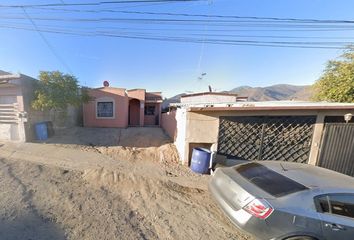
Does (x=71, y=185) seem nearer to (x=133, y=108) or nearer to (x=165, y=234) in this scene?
(x=165, y=234)

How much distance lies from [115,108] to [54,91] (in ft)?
19.2

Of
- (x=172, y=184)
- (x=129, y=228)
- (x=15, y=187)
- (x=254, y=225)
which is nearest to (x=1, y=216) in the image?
(x=15, y=187)

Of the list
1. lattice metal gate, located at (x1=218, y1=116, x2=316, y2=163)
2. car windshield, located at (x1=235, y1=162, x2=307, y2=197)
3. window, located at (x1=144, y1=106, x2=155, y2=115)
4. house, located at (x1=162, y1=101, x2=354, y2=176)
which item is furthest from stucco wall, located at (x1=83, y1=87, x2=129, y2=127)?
car windshield, located at (x1=235, y1=162, x2=307, y2=197)

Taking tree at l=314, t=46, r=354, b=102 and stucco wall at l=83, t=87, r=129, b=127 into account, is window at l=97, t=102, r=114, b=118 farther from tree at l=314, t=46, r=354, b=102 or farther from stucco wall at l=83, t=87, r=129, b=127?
tree at l=314, t=46, r=354, b=102

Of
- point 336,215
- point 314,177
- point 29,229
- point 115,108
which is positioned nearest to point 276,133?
point 314,177

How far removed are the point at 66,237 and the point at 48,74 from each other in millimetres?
9360

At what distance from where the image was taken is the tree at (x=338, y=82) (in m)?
10.8

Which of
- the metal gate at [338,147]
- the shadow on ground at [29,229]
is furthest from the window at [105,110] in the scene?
the metal gate at [338,147]

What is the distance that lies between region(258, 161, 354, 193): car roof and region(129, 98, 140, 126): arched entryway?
1649 cm

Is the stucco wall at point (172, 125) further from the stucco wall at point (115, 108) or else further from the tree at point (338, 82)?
the tree at point (338, 82)

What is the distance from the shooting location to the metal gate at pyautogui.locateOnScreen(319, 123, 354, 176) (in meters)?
6.91

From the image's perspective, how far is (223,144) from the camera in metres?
7.03

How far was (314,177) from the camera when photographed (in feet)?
10.6

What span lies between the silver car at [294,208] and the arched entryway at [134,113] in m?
16.8
